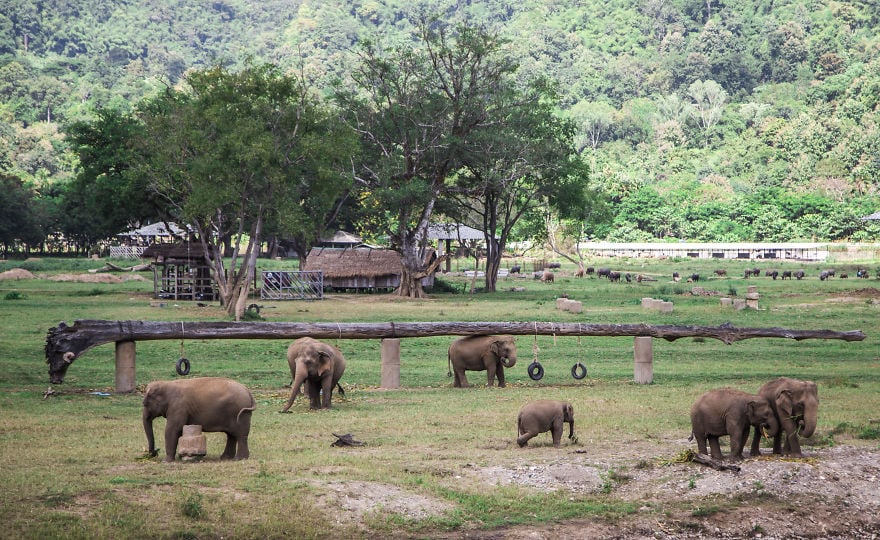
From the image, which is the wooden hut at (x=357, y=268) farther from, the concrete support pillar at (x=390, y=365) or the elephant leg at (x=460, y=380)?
the concrete support pillar at (x=390, y=365)

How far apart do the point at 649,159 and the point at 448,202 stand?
10728 centimetres

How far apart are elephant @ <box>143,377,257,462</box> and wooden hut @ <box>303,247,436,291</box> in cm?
4868

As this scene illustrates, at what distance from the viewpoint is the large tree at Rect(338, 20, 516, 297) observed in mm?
61531

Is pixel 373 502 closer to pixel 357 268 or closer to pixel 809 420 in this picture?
pixel 809 420

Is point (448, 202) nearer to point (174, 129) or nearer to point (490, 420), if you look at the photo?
point (174, 129)

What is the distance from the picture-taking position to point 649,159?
170875 millimetres

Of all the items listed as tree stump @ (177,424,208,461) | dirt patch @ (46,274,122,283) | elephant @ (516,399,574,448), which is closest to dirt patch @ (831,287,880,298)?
elephant @ (516,399,574,448)

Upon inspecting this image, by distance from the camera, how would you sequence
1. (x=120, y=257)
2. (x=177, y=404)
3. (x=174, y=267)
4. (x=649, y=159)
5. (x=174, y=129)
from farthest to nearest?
(x=649, y=159)
(x=120, y=257)
(x=174, y=267)
(x=174, y=129)
(x=177, y=404)

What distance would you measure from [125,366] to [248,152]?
21856mm

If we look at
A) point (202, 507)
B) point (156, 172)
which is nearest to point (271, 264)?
point (156, 172)

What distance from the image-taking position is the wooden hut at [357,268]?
65188 mm

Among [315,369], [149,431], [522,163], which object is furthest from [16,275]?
[149,431]

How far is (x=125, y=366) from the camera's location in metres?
23.3

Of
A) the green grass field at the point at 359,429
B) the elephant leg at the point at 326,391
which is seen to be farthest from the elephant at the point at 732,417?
the elephant leg at the point at 326,391
